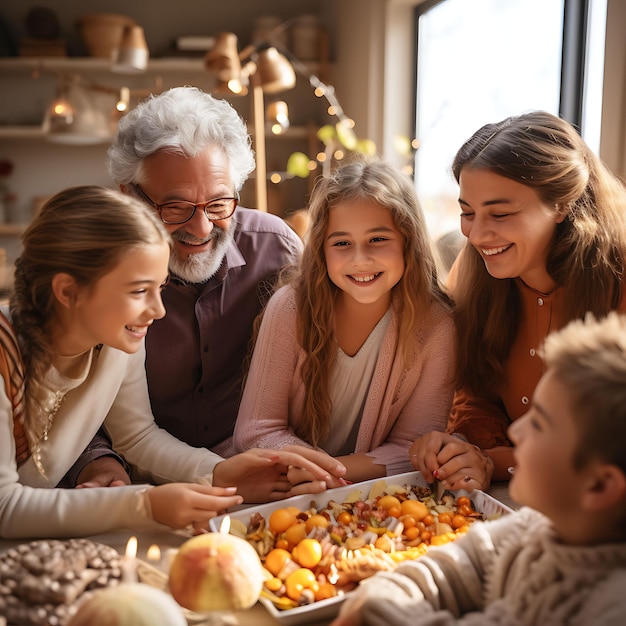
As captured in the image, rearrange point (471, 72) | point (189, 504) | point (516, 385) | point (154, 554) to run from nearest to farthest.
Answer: point (154, 554) < point (189, 504) < point (516, 385) < point (471, 72)

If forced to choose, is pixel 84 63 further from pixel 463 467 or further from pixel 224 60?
pixel 463 467

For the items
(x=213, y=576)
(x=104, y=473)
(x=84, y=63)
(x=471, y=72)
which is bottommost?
(x=104, y=473)

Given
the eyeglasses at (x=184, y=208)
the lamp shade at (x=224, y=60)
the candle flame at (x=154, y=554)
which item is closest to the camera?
the candle flame at (x=154, y=554)

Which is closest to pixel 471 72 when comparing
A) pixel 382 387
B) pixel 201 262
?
pixel 201 262

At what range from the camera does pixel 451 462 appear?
1.34 m

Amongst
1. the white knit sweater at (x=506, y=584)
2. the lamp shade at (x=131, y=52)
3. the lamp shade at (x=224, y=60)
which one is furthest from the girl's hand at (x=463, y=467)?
the lamp shade at (x=131, y=52)

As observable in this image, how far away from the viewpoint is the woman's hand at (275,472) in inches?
51.0

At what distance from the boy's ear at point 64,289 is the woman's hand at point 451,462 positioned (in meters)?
0.70

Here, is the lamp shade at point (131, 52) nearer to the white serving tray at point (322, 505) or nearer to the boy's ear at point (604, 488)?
the white serving tray at point (322, 505)

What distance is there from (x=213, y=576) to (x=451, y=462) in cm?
63

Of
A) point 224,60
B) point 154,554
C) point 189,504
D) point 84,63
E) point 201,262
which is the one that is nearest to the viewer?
point 154,554

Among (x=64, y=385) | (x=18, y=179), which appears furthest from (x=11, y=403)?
(x=18, y=179)

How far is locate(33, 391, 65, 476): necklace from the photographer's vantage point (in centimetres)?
130

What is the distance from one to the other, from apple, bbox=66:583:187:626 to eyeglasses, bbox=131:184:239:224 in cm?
106
